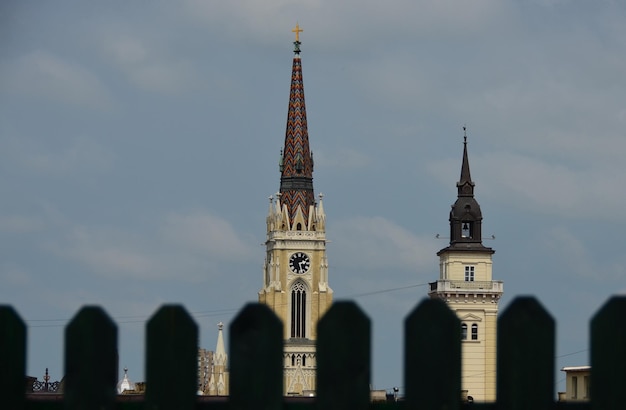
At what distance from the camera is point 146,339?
175 inches

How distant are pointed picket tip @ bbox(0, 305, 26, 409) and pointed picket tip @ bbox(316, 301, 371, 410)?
0.79 meters

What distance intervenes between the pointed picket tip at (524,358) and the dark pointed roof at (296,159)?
5362 inches

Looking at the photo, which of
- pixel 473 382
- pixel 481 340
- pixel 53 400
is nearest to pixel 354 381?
pixel 53 400

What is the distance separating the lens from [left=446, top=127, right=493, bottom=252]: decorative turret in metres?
106

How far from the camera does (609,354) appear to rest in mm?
4426

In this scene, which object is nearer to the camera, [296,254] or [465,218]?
[465,218]

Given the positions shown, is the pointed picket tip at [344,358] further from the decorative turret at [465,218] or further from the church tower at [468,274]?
the decorative turret at [465,218]

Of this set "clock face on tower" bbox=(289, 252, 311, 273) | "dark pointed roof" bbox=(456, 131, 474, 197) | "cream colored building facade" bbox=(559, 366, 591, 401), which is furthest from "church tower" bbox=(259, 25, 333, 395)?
"cream colored building facade" bbox=(559, 366, 591, 401)

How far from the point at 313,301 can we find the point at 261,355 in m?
135

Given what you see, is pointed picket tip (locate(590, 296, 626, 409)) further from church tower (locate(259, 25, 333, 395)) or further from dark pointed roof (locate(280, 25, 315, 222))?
dark pointed roof (locate(280, 25, 315, 222))

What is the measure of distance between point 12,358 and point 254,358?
0.65m

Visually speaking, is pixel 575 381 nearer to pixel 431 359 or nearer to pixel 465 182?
pixel 431 359

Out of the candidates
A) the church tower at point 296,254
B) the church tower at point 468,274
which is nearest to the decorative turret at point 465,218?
the church tower at point 468,274

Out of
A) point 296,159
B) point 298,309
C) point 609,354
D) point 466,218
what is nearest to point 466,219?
point 466,218
